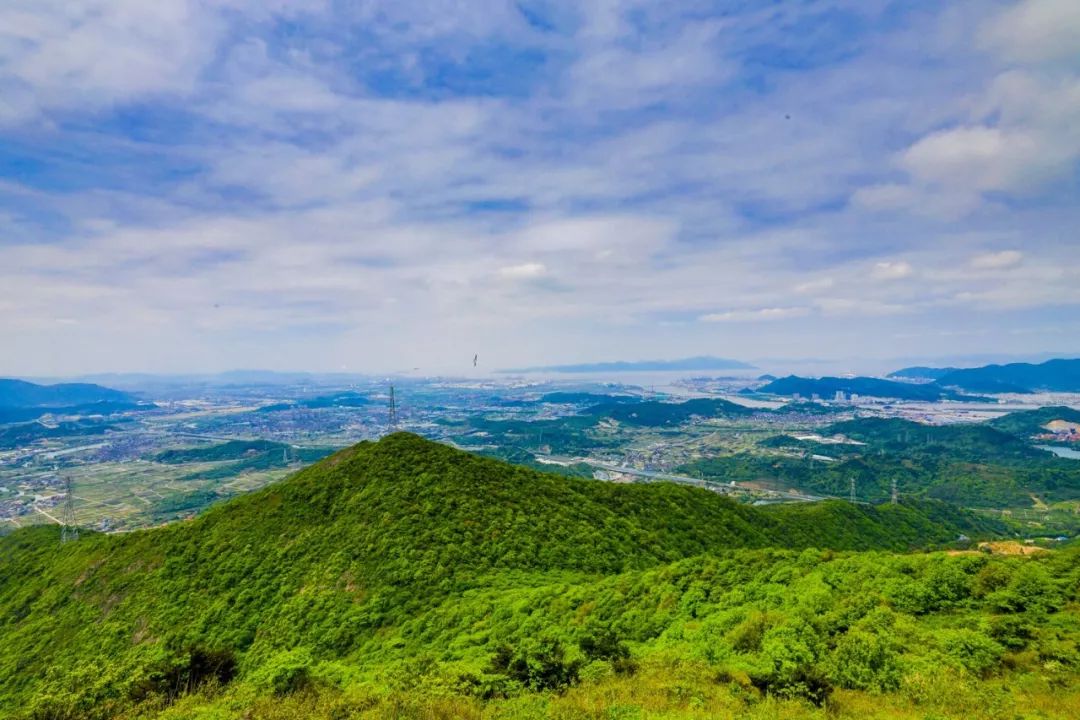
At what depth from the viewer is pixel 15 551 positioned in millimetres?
41281

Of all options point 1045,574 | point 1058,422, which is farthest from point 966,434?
point 1045,574

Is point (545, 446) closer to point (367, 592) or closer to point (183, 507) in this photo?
point (183, 507)

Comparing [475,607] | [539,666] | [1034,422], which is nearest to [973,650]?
[539,666]

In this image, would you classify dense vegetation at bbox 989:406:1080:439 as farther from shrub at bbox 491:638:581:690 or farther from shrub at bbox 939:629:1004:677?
shrub at bbox 491:638:581:690

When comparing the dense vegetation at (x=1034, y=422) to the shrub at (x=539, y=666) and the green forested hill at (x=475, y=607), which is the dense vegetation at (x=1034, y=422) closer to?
the green forested hill at (x=475, y=607)

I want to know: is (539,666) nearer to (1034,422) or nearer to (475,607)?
(475,607)

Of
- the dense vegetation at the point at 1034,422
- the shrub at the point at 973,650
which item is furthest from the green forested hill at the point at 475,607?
the dense vegetation at the point at 1034,422

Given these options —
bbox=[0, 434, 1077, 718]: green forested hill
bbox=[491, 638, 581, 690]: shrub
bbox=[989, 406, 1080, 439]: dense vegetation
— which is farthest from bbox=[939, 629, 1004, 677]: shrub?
bbox=[989, 406, 1080, 439]: dense vegetation

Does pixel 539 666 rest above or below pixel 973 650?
below

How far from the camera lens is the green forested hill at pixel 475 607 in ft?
41.7

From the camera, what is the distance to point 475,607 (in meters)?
20.7

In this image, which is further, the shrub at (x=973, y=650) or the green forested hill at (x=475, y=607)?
the green forested hill at (x=475, y=607)

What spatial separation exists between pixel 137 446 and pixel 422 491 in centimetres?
20720

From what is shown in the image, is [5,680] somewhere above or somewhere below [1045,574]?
below
